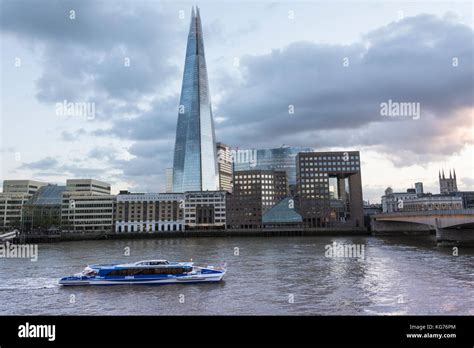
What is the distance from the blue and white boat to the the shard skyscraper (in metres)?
135

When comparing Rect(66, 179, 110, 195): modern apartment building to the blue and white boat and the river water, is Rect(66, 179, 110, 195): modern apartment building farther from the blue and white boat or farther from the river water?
the blue and white boat

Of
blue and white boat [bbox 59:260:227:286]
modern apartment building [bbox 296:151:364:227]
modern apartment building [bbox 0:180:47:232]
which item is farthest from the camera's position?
modern apartment building [bbox 0:180:47:232]

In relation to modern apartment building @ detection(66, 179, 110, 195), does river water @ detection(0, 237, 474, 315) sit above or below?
below

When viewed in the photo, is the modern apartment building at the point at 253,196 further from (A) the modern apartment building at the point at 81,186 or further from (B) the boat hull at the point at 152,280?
(B) the boat hull at the point at 152,280

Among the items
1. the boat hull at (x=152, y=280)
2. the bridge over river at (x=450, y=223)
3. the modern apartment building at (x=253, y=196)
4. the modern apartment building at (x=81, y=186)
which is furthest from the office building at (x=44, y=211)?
the bridge over river at (x=450, y=223)

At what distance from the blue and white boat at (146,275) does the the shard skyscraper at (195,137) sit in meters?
135

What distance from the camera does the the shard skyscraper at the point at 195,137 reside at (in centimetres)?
16662

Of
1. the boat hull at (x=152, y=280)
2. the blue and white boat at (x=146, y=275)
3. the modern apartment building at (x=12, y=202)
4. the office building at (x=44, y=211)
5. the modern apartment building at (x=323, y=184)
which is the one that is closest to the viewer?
the boat hull at (x=152, y=280)

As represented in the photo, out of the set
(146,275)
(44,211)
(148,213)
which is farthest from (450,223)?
(44,211)

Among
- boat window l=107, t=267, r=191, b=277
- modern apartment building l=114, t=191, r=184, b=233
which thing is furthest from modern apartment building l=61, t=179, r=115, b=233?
boat window l=107, t=267, r=191, b=277

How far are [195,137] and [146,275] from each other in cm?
13779

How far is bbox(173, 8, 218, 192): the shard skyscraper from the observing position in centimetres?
16662
